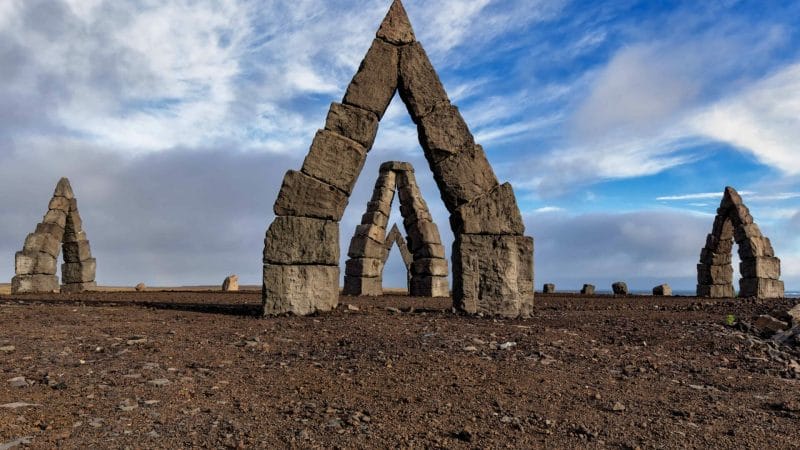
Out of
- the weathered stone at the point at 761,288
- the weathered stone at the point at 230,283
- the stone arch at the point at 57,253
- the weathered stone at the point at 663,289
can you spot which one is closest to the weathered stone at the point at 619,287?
the weathered stone at the point at 663,289

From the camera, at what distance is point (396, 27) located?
1018 cm

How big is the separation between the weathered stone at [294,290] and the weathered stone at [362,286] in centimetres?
842

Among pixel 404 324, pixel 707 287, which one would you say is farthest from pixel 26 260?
pixel 707 287

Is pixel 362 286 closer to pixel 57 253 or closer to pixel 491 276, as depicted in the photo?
pixel 491 276

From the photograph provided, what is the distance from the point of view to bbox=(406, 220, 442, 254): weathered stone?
18.7 metres

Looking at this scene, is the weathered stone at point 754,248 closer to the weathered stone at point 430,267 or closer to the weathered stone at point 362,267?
the weathered stone at point 430,267

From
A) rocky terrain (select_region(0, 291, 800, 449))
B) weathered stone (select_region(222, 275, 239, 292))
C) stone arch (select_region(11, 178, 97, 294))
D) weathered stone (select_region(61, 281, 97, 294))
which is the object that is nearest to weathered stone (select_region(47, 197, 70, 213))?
stone arch (select_region(11, 178, 97, 294))

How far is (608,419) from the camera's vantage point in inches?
179

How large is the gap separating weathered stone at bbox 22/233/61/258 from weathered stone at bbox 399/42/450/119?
14815mm

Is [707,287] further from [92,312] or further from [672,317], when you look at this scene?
[92,312]

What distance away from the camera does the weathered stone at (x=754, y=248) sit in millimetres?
18844

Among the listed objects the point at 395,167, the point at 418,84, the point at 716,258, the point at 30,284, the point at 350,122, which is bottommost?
the point at 30,284

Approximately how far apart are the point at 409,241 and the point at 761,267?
35.6ft

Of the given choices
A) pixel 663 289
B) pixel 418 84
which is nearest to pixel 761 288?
pixel 663 289
